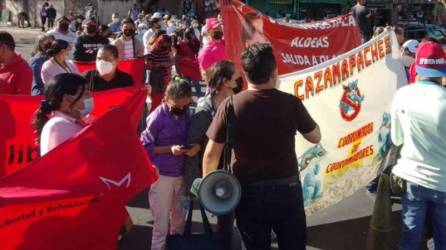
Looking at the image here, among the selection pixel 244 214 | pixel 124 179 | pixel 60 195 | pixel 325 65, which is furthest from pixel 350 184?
pixel 60 195

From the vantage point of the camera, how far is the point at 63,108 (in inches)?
146

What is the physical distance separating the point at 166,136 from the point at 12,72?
2.05 metres

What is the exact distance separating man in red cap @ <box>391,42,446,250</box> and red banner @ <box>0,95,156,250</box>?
152 centimetres

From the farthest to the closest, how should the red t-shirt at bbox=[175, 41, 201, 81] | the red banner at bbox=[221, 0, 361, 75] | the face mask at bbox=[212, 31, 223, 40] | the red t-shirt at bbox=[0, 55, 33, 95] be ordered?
1. the red t-shirt at bbox=[175, 41, 201, 81]
2. the face mask at bbox=[212, 31, 223, 40]
3. the red banner at bbox=[221, 0, 361, 75]
4. the red t-shirt at bbox=[0, 55, 33, 95]

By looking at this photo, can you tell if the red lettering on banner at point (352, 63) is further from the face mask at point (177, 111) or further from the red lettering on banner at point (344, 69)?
the face mask at point (177, 111)

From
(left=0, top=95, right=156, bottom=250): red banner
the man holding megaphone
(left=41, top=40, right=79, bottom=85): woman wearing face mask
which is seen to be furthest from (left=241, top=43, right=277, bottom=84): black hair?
(left=41, top=40, right=79, bottom=85): woman wearing face mask

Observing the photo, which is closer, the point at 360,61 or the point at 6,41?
the point at 360,61

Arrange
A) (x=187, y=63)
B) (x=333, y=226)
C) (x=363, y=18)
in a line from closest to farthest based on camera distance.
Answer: (x=333, y=226) < (x=363, y=18) < (x=187, y=63)

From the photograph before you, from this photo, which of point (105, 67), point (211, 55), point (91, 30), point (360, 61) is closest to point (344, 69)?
point (360, 61)

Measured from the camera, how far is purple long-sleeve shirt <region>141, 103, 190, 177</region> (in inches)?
177

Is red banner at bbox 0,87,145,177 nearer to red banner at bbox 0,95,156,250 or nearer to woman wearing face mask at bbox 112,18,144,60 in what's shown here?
red banner at bbox 0,95,156,250

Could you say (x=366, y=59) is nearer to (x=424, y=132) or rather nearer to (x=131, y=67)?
(x=424, y=132)

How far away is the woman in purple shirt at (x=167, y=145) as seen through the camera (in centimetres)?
446

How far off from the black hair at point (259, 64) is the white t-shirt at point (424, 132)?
2.98 feet
